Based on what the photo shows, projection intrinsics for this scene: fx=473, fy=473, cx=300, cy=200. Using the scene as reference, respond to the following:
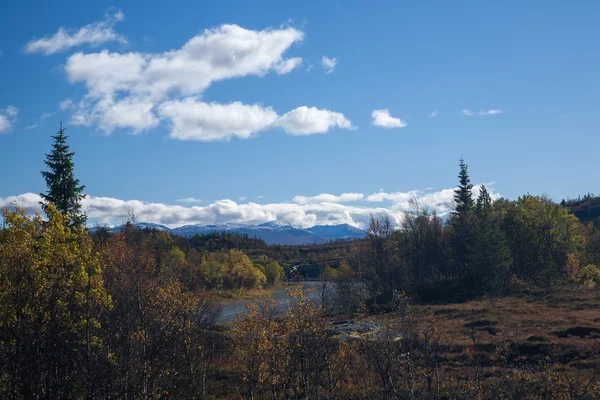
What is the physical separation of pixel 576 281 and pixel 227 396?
55.4 meters

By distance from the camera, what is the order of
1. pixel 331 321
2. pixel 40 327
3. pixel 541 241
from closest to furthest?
pixel 40 327 < pixel 331 321 < pixel 541 241

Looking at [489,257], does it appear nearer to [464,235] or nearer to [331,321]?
[464,235]

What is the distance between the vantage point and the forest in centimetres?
1705

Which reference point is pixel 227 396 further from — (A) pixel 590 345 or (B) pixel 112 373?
(A) pixel 590 345

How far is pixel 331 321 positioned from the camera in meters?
34.9

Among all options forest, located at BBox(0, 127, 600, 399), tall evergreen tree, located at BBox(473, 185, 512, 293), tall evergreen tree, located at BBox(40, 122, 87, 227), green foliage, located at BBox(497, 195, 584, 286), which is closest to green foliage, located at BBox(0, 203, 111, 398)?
forest, located at BBox(0, 127, 600, 399)

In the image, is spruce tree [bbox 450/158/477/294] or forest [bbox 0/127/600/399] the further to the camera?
spruce tree [bbox 450/158/477/294]

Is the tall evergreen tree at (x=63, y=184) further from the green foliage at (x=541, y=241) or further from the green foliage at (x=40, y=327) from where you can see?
the green foliage at (x=541, y=241)

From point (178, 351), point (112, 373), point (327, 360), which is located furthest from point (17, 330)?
point (327, 360)

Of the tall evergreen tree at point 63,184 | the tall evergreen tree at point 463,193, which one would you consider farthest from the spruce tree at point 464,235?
the tall evergreen tree at point 63,184

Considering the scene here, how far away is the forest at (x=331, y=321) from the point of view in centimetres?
1705

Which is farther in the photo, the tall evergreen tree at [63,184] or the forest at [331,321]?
the tall evergreen tree at [63,184]

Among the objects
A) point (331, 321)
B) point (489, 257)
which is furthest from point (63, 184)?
point (489, 257)

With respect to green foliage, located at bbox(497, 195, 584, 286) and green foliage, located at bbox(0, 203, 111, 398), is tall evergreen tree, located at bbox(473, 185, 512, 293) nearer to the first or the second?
green foliage, located at bbox(497, 195, 584, 286)
